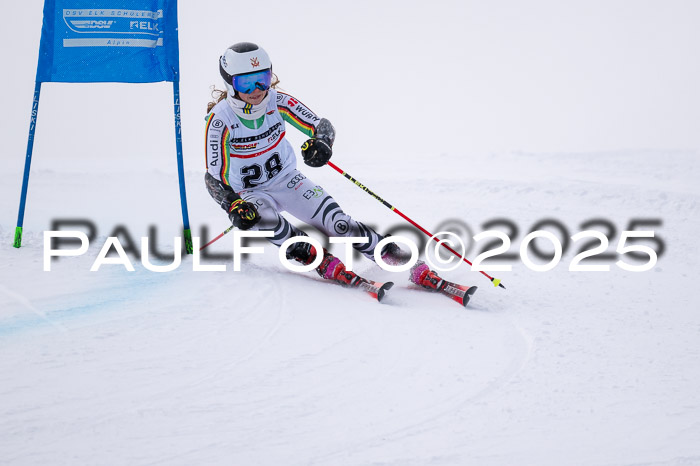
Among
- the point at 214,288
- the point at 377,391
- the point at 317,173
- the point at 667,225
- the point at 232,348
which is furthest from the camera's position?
the point at 317,173

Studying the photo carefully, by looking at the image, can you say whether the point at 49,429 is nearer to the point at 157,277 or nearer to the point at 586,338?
the point at 157,277

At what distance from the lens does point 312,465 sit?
2.70 meters

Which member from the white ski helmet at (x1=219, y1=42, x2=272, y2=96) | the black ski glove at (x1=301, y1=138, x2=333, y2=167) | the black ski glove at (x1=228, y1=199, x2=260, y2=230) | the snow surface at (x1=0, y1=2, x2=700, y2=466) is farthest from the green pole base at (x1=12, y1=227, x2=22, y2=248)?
the black ski glove at (x1=301, y1=138, x2=333, y2=167)

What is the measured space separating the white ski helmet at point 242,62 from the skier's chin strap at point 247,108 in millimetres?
70

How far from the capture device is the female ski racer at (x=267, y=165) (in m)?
4.60

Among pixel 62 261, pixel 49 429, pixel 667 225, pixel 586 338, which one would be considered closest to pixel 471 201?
pixel 667 225

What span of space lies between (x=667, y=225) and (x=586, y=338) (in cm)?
290

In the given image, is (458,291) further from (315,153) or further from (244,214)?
(244,214)

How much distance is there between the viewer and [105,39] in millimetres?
5008

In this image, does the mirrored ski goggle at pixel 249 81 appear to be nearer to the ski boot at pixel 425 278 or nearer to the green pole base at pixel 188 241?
the green pole base at pixel 188 241

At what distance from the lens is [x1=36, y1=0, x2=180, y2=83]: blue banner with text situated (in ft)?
16.3

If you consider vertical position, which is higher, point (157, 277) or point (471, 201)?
point (471, 201)

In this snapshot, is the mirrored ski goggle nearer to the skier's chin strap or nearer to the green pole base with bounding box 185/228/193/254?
the skier's chin strap

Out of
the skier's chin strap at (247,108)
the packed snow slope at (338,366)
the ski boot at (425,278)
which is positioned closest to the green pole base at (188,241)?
the packed snow slope at (338,366)
